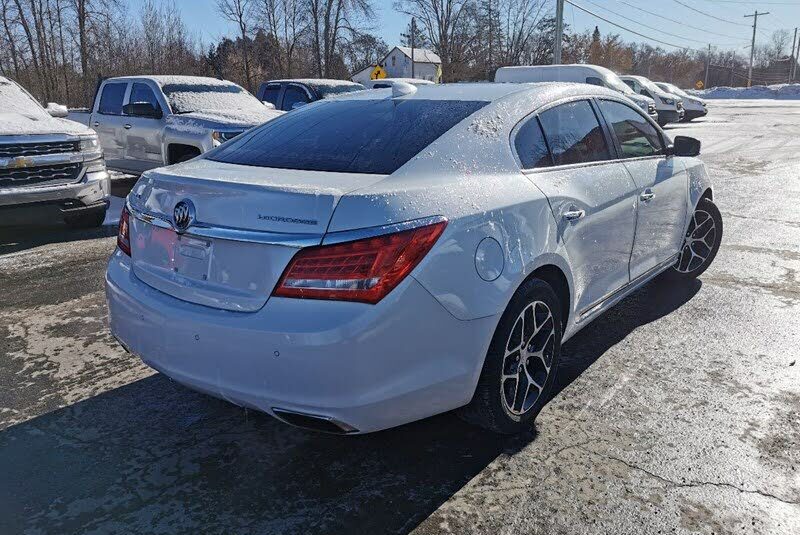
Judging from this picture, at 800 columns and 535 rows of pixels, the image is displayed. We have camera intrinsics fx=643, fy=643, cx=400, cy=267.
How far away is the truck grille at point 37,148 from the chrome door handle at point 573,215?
19.2 ft

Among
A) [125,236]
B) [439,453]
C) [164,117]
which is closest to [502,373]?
[439,453]

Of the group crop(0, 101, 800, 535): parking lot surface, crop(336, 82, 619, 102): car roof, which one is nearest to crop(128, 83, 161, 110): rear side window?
crop(0, 101, 800, 535): parking lot surface

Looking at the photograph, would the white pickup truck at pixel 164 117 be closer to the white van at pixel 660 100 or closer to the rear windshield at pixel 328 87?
the rear windshield at pixel 328 87

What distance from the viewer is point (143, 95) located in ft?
32.7

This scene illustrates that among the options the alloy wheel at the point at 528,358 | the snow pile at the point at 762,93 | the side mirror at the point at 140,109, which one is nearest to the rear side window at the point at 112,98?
the side mirror at the point at 140,109

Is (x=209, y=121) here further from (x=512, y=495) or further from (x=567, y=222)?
(x=512, y=495)

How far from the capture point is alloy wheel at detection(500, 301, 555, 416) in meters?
2.84

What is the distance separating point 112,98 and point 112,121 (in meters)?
0.59

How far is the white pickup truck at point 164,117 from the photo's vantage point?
8570 mm

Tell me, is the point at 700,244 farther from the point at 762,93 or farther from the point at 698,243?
the point at 762,93

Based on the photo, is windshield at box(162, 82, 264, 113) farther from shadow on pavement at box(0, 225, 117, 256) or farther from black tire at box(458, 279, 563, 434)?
black tire at box(458, 279, 563, 434)

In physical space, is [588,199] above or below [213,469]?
above

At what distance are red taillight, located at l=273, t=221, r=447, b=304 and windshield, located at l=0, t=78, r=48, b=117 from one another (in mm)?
6881

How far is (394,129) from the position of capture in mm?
3082
